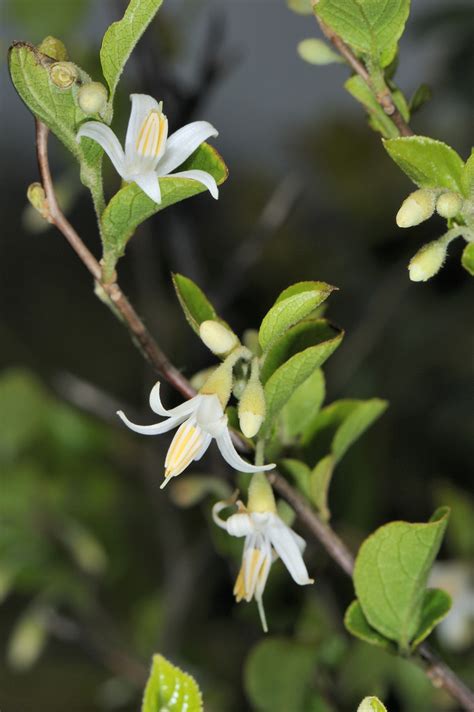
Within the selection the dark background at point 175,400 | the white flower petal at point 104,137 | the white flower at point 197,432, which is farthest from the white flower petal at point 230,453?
the dark background at point 175,400

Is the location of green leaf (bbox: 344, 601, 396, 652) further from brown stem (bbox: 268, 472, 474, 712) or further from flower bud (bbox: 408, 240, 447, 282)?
flower bud (bbox: 408, 240, 447, 282)

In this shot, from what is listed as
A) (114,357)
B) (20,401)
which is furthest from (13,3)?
(114,357)

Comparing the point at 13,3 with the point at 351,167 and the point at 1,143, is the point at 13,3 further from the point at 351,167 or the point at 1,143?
the point at 1,143

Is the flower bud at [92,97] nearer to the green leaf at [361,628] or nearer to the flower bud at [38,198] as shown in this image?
the flower bud at [38,198]

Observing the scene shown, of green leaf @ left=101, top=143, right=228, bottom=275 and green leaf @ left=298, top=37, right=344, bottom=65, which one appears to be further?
green leaf @ left=298, top=37, right=344, bottom=65

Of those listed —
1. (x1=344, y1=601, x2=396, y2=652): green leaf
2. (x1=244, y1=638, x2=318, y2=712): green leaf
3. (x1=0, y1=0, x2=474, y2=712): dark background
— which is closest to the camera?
(x1=344, y1=601, x2=396, y2=652): green leaf

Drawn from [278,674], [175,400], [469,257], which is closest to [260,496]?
[469,257]

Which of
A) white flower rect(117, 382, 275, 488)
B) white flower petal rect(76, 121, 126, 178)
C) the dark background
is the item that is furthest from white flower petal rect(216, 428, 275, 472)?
the dark background
